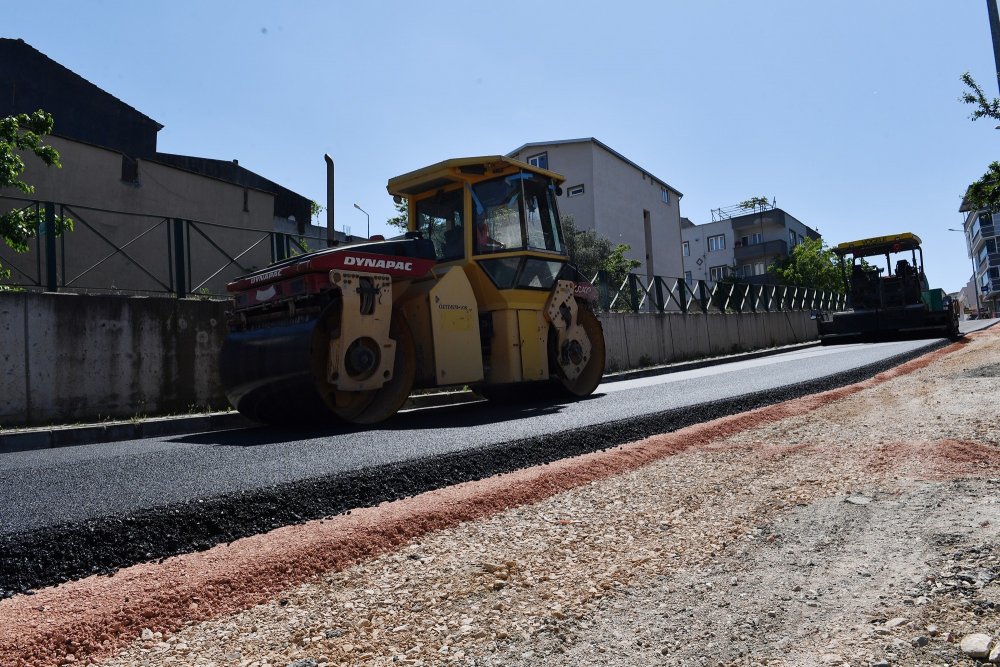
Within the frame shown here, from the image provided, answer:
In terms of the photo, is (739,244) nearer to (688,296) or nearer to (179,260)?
(688,296)

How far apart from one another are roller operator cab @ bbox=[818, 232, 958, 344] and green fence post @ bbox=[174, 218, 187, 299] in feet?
54.1

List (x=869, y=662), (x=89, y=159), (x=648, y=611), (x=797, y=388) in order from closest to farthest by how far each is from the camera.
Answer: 1. (x=869, y=662)
2. (x=648, y=611)
3. (x=797, y=388)
4. (x=89, y=159)

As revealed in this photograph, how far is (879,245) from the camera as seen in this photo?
1939 cm

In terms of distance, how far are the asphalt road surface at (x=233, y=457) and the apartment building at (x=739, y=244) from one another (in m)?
Result: 49.8

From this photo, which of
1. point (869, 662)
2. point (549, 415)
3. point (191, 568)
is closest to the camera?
point (869, 662)

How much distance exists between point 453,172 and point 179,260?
12.6 ft

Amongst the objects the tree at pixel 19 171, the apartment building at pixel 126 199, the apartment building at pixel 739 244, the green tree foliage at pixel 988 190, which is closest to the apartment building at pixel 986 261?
the apartment building at pixel 739 244

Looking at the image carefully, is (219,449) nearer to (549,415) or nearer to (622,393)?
(549,415)

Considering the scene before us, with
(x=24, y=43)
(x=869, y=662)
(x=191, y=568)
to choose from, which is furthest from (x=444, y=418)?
(x=24, y=43)

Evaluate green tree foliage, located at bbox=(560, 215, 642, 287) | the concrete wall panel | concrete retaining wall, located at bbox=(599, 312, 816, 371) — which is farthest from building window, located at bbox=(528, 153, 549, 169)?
the concrete wall panel

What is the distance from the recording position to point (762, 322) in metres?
22.4

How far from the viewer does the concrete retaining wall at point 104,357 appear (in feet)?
22.3

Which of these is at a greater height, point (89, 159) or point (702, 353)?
point (89, 159)

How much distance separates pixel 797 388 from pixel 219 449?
5.50 meters
